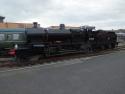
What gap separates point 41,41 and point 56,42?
1693 millimetres

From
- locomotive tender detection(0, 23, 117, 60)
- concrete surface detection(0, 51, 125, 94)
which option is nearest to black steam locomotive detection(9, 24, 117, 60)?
locomotive tender detection(0, 23, 117, 60)

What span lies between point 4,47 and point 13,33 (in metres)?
1.44

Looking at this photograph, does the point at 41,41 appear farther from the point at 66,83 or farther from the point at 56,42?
the point at 66,83

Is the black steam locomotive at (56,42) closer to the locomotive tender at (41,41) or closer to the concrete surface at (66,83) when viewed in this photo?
the locomotive tender at (41,41)

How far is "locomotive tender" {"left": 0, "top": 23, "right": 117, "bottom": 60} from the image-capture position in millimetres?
18953

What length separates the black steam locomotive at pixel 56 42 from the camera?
18953 mm

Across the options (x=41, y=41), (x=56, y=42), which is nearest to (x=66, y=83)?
(x=41, y=41)

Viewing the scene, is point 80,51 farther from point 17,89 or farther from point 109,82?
point 17,89

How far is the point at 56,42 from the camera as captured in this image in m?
21.6

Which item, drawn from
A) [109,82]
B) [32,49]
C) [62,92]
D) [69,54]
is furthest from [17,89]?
[69,54]

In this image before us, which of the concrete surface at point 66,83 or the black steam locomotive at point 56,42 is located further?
the black steam locomotive at point 56,42

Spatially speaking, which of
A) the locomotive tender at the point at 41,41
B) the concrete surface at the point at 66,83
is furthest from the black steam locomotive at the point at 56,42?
the concrete surface at the point at 66,83

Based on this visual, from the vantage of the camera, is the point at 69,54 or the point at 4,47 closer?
the point at 4,47

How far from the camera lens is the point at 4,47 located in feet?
65.8
